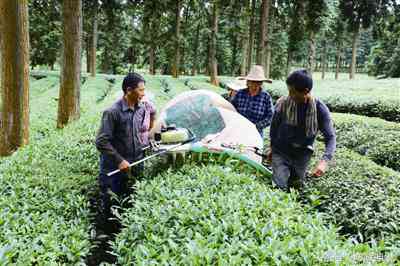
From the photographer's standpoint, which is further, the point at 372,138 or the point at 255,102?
the point at 372,138

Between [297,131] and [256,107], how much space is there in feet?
5.58

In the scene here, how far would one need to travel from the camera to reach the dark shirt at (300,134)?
4379 millimetres

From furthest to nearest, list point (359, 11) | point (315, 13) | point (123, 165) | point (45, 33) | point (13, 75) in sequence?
point (359, 11) → point (45, 33) → point (315, 13) → point (13, 75) → point (123, 165)

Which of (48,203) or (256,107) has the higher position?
(256,107)

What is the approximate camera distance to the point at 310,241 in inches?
104

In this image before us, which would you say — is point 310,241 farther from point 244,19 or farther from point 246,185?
point 244,19

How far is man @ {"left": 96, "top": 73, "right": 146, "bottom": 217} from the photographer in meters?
4.19

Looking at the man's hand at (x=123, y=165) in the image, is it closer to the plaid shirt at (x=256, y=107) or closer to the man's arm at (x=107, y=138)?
the man's arm at (x=107, y=138)

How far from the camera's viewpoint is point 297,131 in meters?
4.45

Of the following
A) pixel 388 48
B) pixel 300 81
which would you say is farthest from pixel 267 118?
pixel 388 48

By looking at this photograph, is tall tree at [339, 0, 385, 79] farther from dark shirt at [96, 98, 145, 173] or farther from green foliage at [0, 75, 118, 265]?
dark shirt at [96, 98, 145, 173]

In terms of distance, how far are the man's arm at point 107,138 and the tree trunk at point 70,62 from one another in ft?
16.0

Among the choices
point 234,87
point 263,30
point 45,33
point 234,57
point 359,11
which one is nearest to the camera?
point 234,87

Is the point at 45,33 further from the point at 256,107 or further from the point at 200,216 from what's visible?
the point at 200,216
